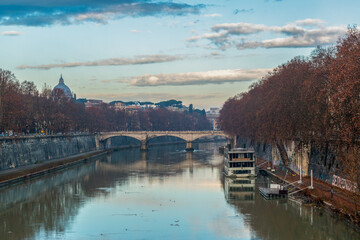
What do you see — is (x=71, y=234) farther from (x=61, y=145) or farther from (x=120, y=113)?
(x=120, y=113)

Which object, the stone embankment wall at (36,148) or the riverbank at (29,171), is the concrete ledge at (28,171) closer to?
the riverbank at (29,171)

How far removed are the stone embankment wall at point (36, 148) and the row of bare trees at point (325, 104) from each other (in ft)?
122

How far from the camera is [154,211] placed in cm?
4694

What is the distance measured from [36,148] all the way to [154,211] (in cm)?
4642

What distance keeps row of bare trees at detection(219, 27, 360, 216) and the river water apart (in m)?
6.71

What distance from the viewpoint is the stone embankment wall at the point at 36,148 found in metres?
72.9

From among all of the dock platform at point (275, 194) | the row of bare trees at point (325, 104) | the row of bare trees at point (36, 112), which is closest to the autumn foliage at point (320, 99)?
the row of bare trees at point (325, 104)

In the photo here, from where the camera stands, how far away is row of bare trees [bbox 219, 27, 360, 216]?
1582 inches

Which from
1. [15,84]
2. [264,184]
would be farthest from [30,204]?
[15,84]

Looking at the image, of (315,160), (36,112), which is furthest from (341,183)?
(36,112)

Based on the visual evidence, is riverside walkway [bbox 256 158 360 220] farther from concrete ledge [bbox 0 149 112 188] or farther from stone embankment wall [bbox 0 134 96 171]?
stone embankment wall [bbox 0 134 96 171]

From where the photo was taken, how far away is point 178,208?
160 ft

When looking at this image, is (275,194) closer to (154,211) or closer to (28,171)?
(154,211)

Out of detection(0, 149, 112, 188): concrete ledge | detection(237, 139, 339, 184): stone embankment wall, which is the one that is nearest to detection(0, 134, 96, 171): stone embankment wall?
detection(0, 149, 112, 188): concrete ledge
